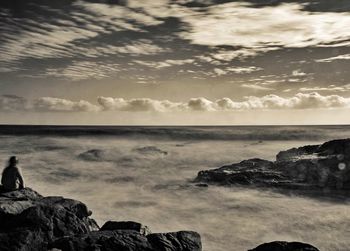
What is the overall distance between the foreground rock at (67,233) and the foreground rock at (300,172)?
12.2 m

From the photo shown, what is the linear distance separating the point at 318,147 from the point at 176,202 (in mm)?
11727

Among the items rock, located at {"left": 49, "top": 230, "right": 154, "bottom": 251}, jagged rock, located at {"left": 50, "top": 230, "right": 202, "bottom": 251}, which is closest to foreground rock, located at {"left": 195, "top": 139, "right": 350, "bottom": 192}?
jagged rock, located at {"left": 50, "top": 230, "right": 202, "bottom": 251}

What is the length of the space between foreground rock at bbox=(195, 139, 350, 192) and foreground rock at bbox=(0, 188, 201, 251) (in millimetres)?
12242


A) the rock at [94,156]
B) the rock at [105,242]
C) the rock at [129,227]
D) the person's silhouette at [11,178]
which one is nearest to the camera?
the rock at [105,242]

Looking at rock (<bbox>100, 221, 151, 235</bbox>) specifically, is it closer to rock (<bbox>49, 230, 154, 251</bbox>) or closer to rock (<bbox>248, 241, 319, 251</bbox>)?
rock (<bbox>49, 230, 154, 251</bbox>)

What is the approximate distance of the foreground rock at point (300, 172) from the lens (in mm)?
18828

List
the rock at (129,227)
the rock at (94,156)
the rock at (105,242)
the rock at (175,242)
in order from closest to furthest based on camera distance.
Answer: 1. the rock at (105,242)
2. the rock at (175,242)
3. the rock at (129,227)
4. the rock at (94,156)

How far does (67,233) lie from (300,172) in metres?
15.2

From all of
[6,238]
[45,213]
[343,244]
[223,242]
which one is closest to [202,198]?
[223,242]

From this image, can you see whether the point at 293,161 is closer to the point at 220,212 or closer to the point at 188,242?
the point at 220,212

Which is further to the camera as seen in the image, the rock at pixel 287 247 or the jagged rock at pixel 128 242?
the rock at pixel 287 247

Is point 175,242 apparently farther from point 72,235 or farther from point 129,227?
point 72,235

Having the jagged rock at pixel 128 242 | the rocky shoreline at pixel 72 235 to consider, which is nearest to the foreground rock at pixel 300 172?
the rocky shoreline at pixel 72 235

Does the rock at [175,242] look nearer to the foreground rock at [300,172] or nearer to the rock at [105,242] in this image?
the rock at [105,242]
